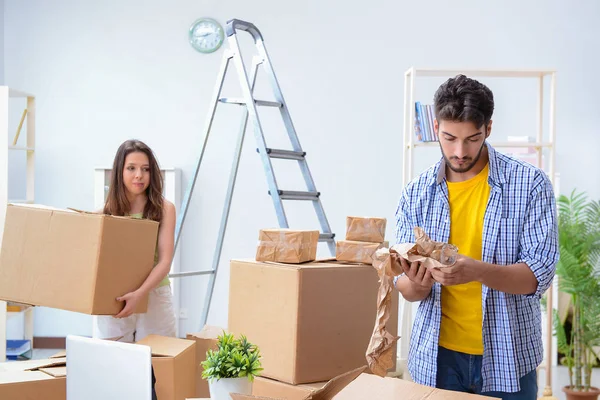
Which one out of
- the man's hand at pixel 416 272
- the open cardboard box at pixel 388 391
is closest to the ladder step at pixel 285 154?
the man's hand at pixel 416 272

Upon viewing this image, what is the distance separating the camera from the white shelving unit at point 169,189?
16.8 feet

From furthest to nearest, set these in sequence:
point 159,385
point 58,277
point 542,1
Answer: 1. point 542,1
2. point 58,277
3. point 159,385

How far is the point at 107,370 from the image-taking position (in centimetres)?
154

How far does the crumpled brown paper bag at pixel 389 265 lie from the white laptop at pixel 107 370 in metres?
0.55

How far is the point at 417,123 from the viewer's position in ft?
13.6

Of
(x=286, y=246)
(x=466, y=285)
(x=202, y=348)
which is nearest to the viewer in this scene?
(x=466, y=285)

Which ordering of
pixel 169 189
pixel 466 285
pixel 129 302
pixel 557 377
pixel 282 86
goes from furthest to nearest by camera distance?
1. pixel 282 86
2. pixel 169 189
3. pixel 557 377
4. pixel 129 302
5. pixel 466 285

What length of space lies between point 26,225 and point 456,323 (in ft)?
4.90

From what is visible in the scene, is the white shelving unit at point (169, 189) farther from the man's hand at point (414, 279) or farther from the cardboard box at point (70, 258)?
the man's hand at point (414, 279)

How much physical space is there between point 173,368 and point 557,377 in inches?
136

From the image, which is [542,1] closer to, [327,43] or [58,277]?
[327,43]

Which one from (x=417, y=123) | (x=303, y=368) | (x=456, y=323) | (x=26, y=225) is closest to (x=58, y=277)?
(x=26, y=225)

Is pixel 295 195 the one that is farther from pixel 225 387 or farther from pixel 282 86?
pixel 282 86

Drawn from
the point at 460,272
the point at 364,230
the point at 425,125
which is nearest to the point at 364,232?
the point at 364,230
